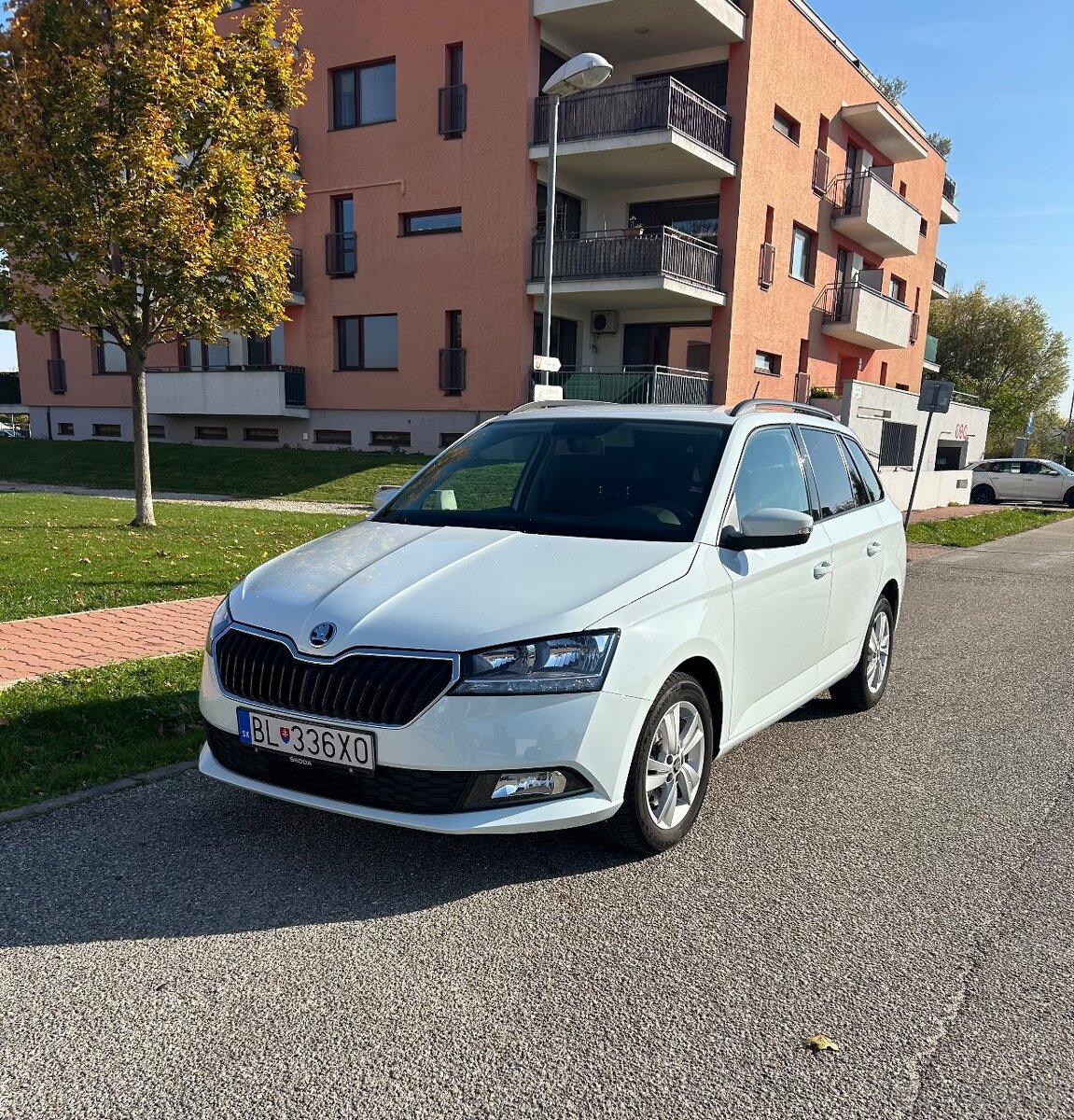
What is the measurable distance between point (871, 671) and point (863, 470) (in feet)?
4.24

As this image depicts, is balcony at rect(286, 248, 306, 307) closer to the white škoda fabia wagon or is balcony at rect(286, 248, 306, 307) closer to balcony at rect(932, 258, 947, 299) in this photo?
the white škoda fabia wagon

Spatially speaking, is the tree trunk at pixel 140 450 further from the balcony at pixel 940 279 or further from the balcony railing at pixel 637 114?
the balcony at pixel 940 279

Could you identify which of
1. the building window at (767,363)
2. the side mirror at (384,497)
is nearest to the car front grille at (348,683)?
the side mirror at (384,497)

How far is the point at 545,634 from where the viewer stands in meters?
3.18

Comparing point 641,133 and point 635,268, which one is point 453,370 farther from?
point 641,133

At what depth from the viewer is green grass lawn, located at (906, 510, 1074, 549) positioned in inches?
688

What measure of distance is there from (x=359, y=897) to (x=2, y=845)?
1488 millimetres

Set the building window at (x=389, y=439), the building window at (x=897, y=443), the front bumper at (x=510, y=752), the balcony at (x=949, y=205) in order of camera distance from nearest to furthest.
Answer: the front bumper at (x=510, y=752) < the building window at (x=897, y=443) < the building window at (x=389, y=439) < the balcony at (x=949, y=205)

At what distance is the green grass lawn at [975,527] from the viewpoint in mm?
17469

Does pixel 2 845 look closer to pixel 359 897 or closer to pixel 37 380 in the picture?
pixel 359 897

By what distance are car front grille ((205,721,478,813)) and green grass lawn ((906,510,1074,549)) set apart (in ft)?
50.4

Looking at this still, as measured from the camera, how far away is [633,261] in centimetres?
2045

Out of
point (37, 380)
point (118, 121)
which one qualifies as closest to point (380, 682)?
point (118, 121)

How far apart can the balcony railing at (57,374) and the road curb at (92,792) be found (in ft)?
101
